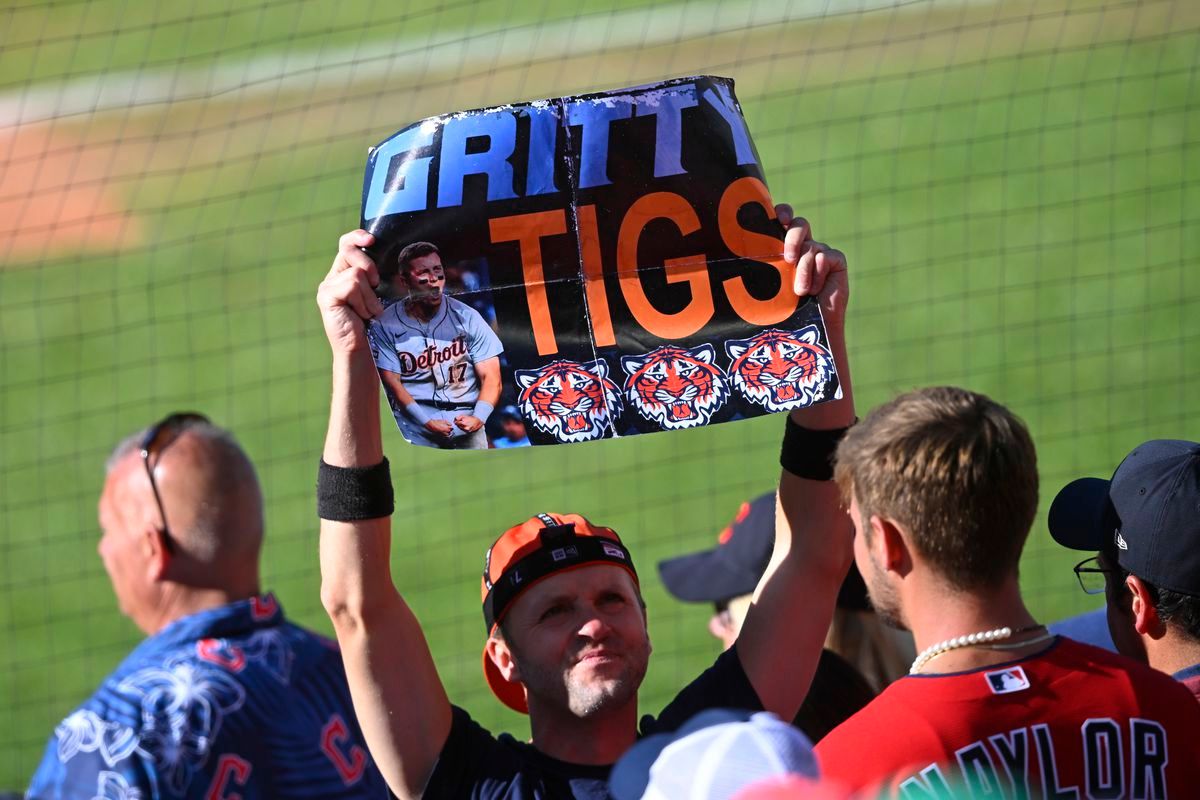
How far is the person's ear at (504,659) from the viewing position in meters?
2.70

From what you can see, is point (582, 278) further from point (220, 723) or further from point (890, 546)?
point (220, 723)

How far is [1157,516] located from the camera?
90.2 inches

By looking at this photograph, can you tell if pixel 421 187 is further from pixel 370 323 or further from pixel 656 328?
pixel 656 328

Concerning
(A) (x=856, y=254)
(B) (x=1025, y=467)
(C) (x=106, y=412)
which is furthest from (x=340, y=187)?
(B) (x=1025, y=467)

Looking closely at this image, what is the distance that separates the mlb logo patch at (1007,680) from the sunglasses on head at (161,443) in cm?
161

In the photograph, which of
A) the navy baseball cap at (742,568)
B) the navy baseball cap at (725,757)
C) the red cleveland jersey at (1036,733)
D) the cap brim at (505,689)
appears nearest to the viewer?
the navy baseball cap at (725,757)

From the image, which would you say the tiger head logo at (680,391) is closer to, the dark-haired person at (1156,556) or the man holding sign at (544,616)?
the man holding sign at (544,616)

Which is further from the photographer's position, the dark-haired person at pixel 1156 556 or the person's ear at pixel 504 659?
the person's ear at pixel 504 659

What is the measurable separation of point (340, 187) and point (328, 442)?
7.74 metres

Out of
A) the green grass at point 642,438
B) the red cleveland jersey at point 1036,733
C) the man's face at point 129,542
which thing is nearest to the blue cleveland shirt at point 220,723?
the man's face at point 129,542

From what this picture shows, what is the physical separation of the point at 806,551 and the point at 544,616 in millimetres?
487

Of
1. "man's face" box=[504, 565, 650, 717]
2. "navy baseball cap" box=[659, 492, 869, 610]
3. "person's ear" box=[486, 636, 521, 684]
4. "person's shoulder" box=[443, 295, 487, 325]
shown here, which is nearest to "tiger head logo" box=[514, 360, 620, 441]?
"person's shoulder" box=[443, 295, 487, 325]

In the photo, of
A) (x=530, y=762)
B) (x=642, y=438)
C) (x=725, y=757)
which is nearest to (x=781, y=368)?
(x=530, y=762)

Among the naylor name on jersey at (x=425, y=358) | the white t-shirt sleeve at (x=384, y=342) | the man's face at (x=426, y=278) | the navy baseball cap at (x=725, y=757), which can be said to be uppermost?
the man's face at (x=426, y=278)
